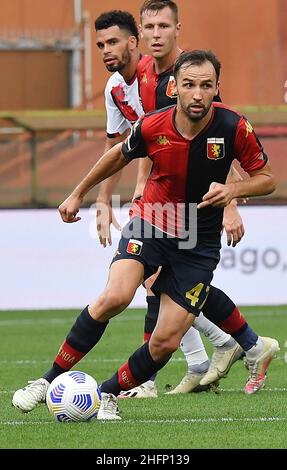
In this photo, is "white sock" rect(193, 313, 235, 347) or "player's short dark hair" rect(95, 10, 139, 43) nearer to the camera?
"player's short dark hair" rect(95, 10, 139, 43)

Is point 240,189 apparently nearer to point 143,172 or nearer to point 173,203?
point 173,203

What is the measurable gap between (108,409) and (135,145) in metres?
1.45

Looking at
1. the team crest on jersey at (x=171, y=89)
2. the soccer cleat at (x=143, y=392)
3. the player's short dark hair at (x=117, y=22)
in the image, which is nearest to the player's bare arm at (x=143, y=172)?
the team crest on jersey at (x=171, y=89)

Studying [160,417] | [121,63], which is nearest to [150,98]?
[121,63]

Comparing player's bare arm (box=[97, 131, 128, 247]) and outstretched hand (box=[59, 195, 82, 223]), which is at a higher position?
outstretched hand (box=[59, 195, 82, 223])

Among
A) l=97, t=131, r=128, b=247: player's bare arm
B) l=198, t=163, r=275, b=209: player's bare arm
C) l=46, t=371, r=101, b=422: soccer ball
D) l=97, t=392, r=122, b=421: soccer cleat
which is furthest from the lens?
l=97, t=131, r=128, b=247: player's bare arm

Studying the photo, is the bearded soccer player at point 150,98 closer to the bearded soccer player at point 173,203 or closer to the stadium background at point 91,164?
the bearded soccer player at point 173,203

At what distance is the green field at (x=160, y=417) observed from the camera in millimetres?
5938

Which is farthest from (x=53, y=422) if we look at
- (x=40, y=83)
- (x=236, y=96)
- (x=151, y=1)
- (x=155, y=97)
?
(x=40, y=83)

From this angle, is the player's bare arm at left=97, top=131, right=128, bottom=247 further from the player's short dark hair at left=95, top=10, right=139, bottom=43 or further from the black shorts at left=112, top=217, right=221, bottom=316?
the player's short dark hair at left=95, top=10, right=139, bottom=43

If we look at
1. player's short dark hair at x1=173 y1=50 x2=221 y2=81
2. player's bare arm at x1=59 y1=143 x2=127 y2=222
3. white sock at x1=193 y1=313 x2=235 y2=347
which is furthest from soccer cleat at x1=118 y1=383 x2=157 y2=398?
player's short dark hair at x1=173 y1=50 x2=221 y2=81

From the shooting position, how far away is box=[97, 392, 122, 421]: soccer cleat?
6.76 m

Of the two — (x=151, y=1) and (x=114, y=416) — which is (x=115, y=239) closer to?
(x=151, y=1)
